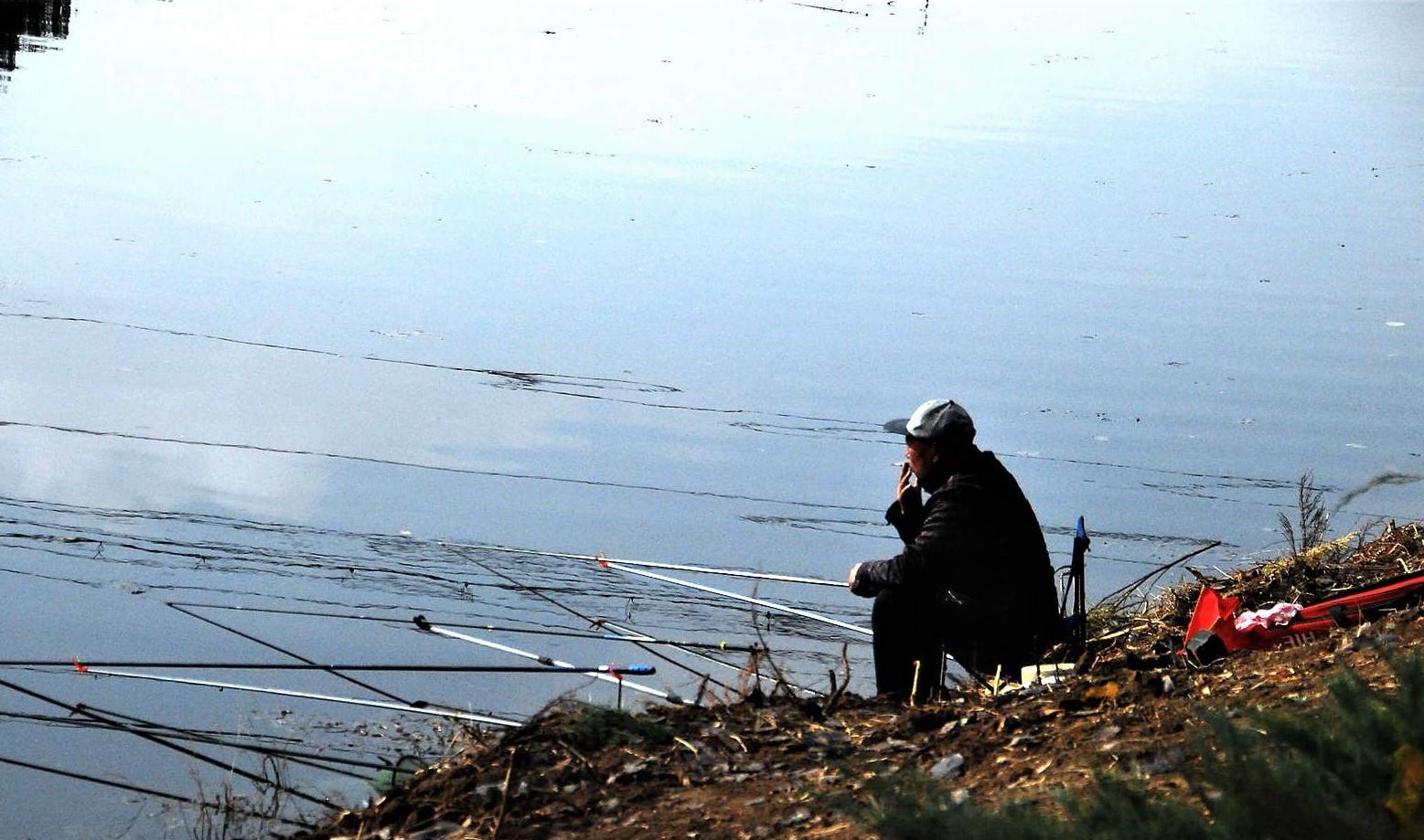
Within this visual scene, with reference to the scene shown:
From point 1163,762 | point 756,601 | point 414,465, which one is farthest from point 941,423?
point 414,465

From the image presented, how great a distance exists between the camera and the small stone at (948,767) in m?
4.46

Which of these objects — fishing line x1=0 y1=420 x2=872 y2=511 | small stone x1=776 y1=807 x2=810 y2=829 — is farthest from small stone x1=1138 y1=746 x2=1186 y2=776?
fishing line x1=0 y1=420 x2=872 y2=511

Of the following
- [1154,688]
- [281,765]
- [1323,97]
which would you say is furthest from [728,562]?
[1323,97]

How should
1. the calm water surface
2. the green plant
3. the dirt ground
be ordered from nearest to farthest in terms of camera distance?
1. the dirt ground
2. the green plant
3. the calm water surface

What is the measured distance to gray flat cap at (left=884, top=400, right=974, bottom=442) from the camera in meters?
6.20

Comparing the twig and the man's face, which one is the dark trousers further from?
the twig

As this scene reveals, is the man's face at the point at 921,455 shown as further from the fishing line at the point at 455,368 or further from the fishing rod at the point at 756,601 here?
the fishing line at the point at 455,368

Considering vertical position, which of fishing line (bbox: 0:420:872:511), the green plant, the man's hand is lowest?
the green plant

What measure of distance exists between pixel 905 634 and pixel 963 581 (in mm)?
285

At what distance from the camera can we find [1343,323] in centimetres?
1512

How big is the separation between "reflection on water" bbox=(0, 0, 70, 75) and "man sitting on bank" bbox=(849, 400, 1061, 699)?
2183 cm

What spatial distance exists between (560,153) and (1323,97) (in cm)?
1475

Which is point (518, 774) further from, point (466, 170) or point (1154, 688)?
point (466, 170)

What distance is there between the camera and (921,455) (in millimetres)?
6316
